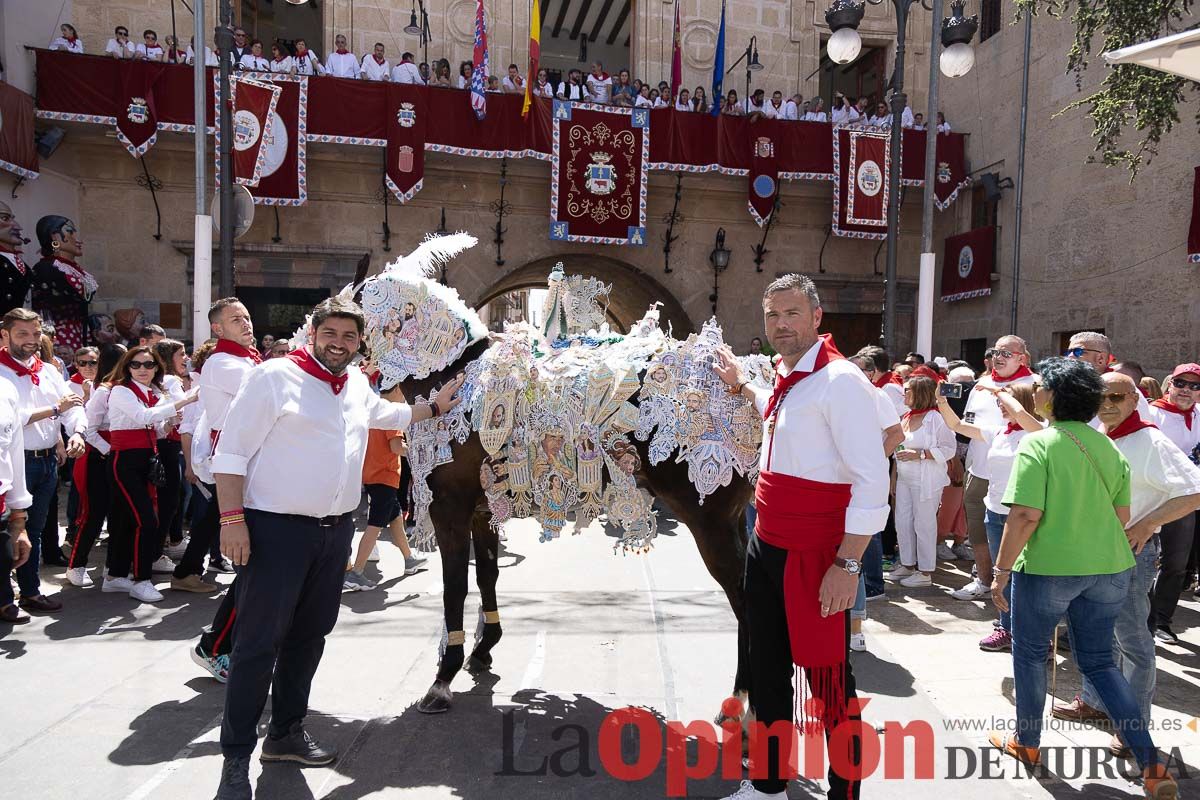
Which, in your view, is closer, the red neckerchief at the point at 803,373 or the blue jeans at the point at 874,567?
the red neckerchief at the point at 803,373

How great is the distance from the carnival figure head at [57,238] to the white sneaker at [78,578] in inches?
245

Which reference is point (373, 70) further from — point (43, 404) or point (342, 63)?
point (43, 404)

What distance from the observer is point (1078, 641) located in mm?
3016

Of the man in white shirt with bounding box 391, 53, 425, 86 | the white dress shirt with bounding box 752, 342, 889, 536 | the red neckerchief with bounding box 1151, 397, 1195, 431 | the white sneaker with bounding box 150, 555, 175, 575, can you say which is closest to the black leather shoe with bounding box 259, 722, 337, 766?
the white dress shirt with bounding box 752, 342, 889, 536

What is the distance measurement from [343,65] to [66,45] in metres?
4.02

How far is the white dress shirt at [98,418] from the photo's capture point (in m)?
5.53

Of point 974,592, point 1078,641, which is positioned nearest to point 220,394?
point 1078,641

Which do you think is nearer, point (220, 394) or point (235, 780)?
point (235, 780)

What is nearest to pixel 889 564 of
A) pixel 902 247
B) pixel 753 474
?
pixel 753 474

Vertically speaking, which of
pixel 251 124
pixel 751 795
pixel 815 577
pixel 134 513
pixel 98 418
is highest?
pixel 251 124

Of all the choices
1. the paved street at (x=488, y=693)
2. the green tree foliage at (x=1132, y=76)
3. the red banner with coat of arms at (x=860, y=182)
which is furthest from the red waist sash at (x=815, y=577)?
the red banner with coat of arms at (x=860, y=182)

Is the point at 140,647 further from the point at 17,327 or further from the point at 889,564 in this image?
the point at 889,564

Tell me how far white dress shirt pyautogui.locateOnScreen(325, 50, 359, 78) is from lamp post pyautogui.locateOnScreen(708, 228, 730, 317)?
7.15 meters

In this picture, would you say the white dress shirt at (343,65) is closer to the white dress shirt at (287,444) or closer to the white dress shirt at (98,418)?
the white dress shirt at (98,418)
